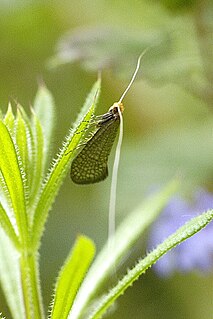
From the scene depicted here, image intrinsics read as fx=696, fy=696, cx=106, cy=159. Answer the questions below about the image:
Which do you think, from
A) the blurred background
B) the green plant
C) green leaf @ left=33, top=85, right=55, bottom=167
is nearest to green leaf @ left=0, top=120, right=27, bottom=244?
the green plant

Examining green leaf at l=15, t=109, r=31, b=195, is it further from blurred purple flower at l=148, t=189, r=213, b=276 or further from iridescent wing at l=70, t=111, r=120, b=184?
blurred purple flower at l=148, t=189, r=213, b=276

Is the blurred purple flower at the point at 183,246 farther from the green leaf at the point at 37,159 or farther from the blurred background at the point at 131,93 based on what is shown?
the green leaf at the point at 37,159

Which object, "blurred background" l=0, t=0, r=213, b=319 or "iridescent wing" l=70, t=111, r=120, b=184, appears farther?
"blurred background" l=0, t=0, r=213, b=319

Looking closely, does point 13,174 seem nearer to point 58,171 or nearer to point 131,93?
point 58,171

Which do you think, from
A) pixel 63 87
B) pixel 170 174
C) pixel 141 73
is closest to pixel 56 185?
pixel 141 73

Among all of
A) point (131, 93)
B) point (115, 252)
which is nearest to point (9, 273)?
point (115, 252)

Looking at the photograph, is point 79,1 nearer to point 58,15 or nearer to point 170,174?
point 58,15
